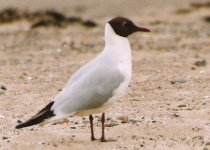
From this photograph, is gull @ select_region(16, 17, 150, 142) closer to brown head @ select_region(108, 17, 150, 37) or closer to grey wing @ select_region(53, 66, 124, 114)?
grey wing @ select_region(53, 66, 124, 114)

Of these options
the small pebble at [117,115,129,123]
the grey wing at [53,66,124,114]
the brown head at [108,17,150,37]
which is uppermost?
the brown head at [108,17,150,37]

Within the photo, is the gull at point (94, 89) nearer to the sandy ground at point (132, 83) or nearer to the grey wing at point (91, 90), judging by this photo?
the grey wing at point (91, 90)

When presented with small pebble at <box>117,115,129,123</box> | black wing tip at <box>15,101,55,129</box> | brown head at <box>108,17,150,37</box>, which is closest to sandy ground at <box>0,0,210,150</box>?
small pebble at <box>117,115,129,123</box>

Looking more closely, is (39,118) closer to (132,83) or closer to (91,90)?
(91,90)

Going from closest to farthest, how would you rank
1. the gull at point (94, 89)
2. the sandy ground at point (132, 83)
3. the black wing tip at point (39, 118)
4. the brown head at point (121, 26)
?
the black wing tip at point (39, 118) < the gull at point (94, 89) < the sandy ground at point (132, 83) < the brown head at point (121, 26)

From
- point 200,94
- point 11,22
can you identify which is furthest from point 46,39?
point 200,94

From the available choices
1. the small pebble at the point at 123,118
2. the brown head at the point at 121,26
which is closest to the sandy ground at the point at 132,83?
the small pebble at the point at 123,118

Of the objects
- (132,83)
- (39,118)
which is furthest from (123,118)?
(132,83)
